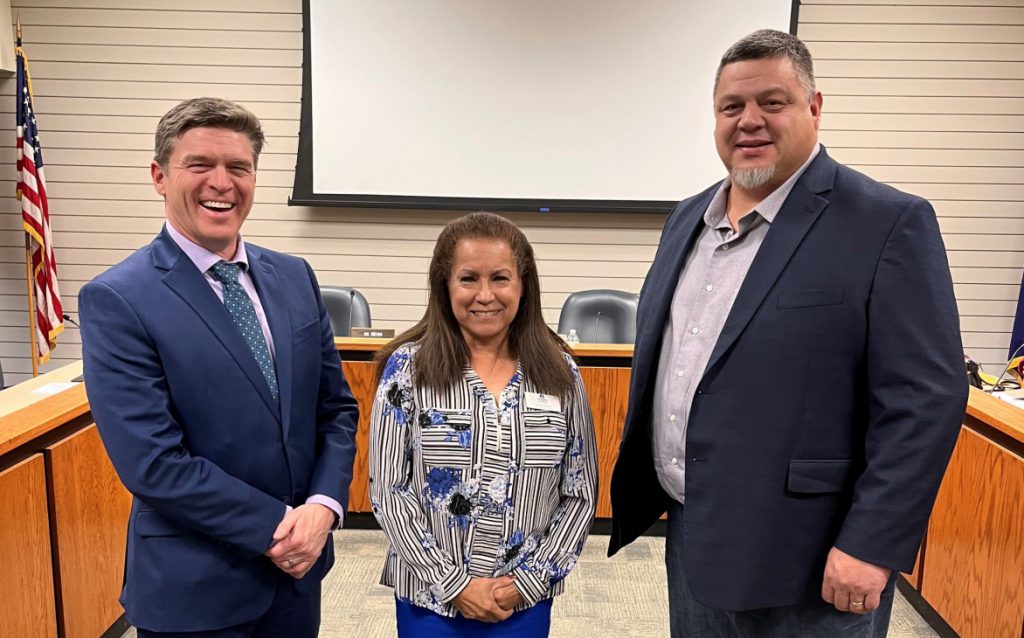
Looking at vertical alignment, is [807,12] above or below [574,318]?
above

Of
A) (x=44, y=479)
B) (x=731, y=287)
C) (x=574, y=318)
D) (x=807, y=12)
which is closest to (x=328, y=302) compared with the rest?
(x=574, y=318)

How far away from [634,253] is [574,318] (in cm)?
130

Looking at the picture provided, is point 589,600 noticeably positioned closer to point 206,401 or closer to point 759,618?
point 759,618

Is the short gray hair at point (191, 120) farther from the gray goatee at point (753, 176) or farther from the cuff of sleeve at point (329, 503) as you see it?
the gray goatee at point (753, 176)

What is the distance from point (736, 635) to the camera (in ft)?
5.24

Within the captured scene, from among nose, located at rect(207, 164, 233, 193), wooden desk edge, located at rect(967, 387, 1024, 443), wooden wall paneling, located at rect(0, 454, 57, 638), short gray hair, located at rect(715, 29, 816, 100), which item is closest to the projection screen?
wooden desk edge, located at rect(967, 387, 1024, 443)

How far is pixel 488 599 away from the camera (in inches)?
59.4

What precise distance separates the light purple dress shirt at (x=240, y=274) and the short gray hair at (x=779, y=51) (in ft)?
3.44

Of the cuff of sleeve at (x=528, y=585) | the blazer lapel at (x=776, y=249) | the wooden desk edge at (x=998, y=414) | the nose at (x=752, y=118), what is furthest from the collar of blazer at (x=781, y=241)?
the wooden desk edge at (x=998, y=414)

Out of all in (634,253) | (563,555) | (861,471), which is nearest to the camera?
(861,471)

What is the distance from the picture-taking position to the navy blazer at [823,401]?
4.14ft

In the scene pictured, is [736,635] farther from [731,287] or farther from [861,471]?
[731,287]

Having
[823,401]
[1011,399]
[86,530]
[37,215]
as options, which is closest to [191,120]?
[823,401]

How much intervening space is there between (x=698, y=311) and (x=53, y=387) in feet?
7.37
